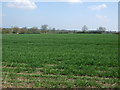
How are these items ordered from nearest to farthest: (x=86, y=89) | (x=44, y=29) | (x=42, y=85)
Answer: (x=86, y=89) < (x=42, y=85) < (x=44, y=29)

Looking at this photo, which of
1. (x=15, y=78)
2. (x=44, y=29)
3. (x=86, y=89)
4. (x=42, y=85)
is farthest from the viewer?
(x=44, y=29)

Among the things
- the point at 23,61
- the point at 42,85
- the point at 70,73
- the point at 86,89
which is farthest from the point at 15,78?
the point at 23,61

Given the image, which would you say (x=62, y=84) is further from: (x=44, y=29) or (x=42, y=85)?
(x=44, y=29)

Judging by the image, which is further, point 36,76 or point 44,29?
point 44,29

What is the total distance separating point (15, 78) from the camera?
28.3 feet

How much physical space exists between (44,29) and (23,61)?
141057mm

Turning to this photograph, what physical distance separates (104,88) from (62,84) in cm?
133

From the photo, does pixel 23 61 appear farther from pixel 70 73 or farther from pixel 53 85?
pixel 53 85

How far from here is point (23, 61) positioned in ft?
44.6

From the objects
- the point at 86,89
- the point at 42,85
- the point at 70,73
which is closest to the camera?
the point at 86,89

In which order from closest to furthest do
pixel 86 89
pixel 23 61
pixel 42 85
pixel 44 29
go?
1. pixel 86 89
2. pixel 42 85
3. pixel 23 61
4. pixel 44 29

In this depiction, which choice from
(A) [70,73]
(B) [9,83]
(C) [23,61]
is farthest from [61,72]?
(C) [23,61]

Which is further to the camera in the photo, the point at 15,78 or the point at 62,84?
the point at 15,78

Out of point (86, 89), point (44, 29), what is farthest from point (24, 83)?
point (44, 29)
